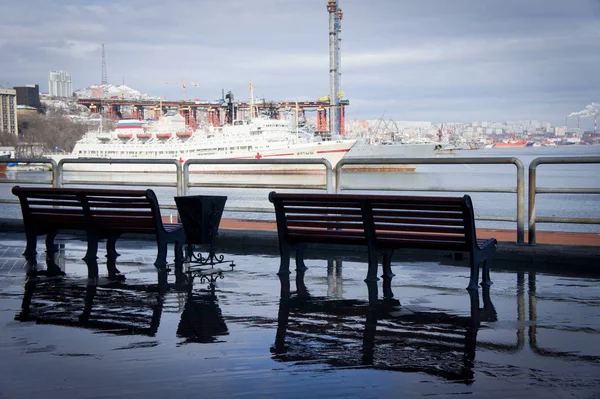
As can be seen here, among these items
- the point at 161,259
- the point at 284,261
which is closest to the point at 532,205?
the point at 284,261

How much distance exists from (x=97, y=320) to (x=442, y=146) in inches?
3040

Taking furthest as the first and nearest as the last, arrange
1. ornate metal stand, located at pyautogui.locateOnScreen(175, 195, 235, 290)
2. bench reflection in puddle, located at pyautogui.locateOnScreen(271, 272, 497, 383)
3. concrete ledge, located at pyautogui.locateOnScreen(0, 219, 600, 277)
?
1. concrete ledge, located at pyautogui.locateOnScreen(0, 219, 600, 277)
2. ornate metal stand, located at pyautogui.locateOnScreen(175, 195, 235, 290)
3. bench reflection in puddle, located at pyautogui.locateOnScreen(271, 272, 497, 383)

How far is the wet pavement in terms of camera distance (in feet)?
10.8

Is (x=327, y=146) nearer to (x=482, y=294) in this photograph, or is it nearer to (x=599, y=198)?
(x=599, y=198)

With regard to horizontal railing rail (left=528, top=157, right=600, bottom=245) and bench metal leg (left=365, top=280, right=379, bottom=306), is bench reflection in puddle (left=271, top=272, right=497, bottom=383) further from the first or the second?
horizontal railing rail (left=528, top=157, right=600, bottom=245)

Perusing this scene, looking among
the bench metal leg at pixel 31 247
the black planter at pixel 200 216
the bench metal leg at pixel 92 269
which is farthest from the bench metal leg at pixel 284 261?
the bench metal leg at pixel 31 247

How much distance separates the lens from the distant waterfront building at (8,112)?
5829 centimetres

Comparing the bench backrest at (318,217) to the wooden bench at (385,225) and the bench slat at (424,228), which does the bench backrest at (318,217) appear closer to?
the wooden bench at (385,225)

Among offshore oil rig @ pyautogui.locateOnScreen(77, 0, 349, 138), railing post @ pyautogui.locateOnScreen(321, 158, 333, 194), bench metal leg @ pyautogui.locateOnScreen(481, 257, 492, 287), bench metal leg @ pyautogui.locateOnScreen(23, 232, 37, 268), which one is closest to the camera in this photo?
bench metal leg @ pyautogui.locateOnScreen(481, 257, 492, 287)

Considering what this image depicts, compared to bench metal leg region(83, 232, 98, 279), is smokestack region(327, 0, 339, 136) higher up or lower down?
higher up

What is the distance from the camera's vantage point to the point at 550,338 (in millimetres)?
4152

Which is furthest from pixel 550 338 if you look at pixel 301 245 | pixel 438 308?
pixel 301 245

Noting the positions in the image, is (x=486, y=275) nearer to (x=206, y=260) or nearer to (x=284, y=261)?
(x=284, y=261)

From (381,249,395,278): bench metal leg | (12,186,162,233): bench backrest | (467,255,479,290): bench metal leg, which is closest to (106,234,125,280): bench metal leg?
(12,186,162,233): bench backrest
